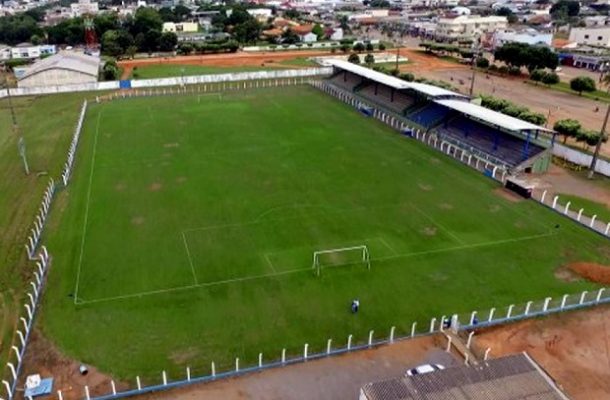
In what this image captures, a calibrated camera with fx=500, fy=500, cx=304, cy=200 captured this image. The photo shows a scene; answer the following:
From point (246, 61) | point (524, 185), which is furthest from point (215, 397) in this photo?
point (246, 61)

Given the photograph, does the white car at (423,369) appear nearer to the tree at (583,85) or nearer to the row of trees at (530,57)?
the tree at (583,85)

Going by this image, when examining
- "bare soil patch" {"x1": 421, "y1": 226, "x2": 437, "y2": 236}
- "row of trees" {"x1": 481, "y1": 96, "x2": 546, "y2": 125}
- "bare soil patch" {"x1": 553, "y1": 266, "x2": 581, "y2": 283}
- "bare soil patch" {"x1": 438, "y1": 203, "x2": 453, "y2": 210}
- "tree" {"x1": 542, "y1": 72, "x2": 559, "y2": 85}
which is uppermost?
"row of trees" {"x1": 481, "y1": 96, "x2": 546, "y2": 125}

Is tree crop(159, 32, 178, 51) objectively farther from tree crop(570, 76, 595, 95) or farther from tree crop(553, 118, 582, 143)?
tree crop(553, 118, 582, 143)

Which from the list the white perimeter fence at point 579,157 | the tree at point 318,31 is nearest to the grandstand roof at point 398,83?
the white perimeter fence at point 579,157

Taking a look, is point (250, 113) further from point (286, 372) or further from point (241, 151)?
point (286, 372)

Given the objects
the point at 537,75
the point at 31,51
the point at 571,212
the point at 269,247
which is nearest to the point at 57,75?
the point at 31,51

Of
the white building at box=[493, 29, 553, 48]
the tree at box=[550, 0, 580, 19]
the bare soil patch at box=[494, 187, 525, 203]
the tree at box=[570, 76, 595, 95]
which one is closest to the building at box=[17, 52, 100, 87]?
the bare soil patch at box=[494, 187, 525, 203]
